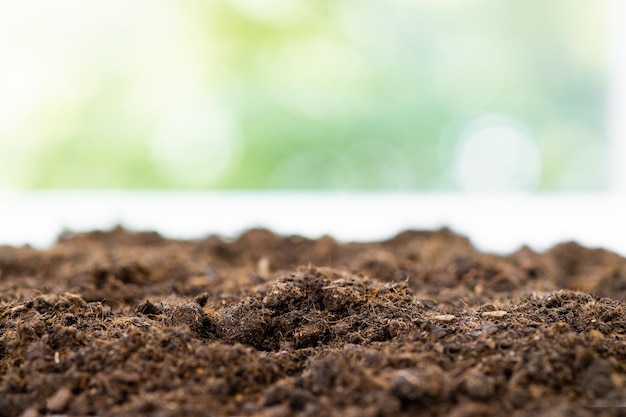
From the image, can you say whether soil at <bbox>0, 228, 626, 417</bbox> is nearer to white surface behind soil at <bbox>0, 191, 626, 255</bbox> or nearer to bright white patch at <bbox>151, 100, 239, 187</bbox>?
white surface behind soil at <bbox>0, 191, 626, 255</bbox>

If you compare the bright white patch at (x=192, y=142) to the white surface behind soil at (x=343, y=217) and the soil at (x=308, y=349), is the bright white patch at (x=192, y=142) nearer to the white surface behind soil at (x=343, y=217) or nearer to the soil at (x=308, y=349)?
the white surface behind soil at (x=343, y=217)

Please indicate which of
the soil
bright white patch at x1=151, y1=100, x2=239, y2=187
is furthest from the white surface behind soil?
bright white patch at x1=151, y1=100, x2=239, y2=187

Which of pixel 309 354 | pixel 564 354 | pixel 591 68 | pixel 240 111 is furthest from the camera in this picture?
pixel 240 111

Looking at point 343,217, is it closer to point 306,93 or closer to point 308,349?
point 308,349

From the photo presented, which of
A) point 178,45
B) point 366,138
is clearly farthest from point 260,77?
point 366,138

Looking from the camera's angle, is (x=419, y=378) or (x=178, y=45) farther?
(x=178, y=45)

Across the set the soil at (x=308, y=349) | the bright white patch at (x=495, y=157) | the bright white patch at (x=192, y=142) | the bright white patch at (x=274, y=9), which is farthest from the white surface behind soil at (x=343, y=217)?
the bright white patch at (x=274, y=9)

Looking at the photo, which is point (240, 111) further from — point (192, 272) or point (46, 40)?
point (192, 272)
